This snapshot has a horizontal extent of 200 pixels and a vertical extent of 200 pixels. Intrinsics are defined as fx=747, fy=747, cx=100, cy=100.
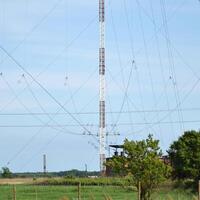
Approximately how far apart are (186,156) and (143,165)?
27.2m

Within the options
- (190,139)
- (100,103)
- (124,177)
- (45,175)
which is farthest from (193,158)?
(45,175)

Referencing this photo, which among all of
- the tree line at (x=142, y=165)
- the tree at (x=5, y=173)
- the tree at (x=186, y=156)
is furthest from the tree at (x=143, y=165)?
the tree at (x=5, y=173)

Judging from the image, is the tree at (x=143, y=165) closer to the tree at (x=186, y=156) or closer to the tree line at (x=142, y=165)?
the tree line at (x=142, y=165)

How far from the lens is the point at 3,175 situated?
10294cm

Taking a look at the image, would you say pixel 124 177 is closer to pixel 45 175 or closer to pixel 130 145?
pixel 130 145

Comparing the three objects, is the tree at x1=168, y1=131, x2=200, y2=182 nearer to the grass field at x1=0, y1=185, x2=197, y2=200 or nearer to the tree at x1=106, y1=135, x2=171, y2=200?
the grass field at x1=0, y1=185, x2=197, y2=200

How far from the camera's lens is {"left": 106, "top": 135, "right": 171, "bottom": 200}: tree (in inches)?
1277

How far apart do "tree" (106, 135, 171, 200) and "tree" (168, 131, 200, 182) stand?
25053mm

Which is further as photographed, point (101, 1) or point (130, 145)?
point (101, 1)

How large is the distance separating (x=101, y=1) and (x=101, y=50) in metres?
4.94

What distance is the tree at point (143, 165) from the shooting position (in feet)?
106

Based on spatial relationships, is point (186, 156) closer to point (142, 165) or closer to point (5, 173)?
point (142, 165)

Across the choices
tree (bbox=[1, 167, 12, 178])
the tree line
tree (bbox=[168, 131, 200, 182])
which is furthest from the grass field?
tree (bbox=[1, 167, 12, 178])

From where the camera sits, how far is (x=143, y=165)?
→ 107ft
